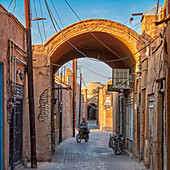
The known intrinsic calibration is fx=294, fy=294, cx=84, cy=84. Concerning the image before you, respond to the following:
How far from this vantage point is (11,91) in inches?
332

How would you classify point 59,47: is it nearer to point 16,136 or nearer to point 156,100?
point 16,136

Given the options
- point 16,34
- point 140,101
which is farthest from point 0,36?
point 140,101

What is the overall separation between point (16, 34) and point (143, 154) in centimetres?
639

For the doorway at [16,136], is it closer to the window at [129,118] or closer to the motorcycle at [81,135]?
the window at [129,118]

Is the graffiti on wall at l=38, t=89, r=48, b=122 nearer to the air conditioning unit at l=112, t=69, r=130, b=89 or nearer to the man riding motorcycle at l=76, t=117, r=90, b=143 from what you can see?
the air conditioning unit at l=112, t=69, r=130, b=89

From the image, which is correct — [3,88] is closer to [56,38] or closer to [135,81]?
[56,38]

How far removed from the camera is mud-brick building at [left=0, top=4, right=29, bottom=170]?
7.77m

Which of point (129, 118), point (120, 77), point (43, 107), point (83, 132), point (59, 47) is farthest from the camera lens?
point (83, 132)

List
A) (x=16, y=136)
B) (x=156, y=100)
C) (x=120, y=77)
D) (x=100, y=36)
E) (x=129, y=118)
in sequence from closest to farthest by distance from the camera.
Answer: (x=156, y=100), (x=16, y=136), (x=100, y=36), (x=129, y=118), (x=120, y=77)

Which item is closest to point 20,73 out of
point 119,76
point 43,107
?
point 43,107

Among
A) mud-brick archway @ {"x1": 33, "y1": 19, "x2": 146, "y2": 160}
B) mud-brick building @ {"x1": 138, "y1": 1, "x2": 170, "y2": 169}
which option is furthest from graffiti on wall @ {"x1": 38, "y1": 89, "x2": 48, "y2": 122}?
mud-brick building @ {"x1": 138, "y1": 1, "x2": 170, "y2": 169}

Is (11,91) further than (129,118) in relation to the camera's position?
No

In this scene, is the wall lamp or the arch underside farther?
the arch underside

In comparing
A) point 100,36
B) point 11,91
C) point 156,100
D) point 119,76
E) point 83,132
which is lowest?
point 83,132
